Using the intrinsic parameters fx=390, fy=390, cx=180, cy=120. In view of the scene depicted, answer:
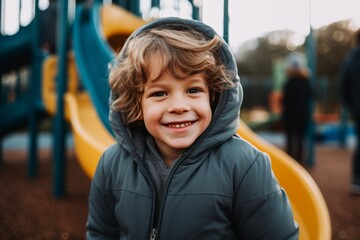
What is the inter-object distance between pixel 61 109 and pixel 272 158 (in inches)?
88.0

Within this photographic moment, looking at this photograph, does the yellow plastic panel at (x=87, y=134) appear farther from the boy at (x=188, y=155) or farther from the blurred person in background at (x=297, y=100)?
the blurred person in background at (x=297, y=100)

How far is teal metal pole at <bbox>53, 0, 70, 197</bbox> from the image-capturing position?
11.7 ft

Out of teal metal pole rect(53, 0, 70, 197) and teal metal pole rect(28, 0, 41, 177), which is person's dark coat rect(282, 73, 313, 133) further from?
teal metal pole rect(28, 0, 41, 177)

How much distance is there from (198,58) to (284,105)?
176 inches

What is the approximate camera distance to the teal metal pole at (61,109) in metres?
3.56

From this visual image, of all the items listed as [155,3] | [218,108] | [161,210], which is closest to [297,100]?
[155,3]

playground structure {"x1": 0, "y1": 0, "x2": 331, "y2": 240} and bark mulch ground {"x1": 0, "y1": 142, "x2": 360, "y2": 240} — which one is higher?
playground structure {"x1": 0, "y1": 0, "x2": 331, "y2": 240}

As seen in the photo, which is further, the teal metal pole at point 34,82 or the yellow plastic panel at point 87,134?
the teal metal pole at point 34,82

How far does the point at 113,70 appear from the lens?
52.4 inches

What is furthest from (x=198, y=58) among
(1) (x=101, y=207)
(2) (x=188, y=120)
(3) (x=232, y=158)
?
(1) (x=101, y=207)

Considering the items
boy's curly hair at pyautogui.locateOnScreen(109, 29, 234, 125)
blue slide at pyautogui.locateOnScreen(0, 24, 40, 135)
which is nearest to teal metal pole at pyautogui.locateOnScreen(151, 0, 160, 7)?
blue slide at pyautogui.locateOnScreen(0, 24, 40, 135)

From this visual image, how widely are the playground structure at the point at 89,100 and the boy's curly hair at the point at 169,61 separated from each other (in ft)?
2.66

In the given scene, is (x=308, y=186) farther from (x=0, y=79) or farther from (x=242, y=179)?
(x=0, y=79)

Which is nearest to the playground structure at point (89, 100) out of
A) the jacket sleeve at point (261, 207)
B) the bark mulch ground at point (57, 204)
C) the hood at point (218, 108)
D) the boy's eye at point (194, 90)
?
the bark mulch ground at point (57, 204)
